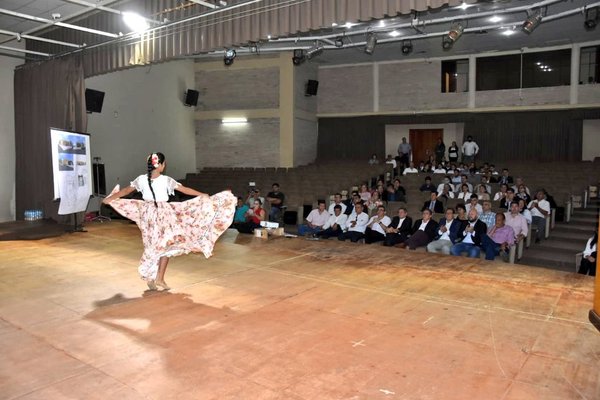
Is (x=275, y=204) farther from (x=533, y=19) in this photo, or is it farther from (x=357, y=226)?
(x=533, y=19)

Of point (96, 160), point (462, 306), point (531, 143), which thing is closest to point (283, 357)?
point (462, 306)

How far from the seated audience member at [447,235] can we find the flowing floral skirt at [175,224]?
3694mm

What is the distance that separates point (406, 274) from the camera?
216 inches

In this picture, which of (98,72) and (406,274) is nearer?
(406,274)

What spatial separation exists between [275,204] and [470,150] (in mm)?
8124

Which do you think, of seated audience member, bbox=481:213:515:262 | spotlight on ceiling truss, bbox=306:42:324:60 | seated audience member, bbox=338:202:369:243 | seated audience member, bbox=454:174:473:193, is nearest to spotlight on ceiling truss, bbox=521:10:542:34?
seated audience member, bbox=454:174:473:193

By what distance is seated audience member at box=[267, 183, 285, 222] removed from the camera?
34.7 ft

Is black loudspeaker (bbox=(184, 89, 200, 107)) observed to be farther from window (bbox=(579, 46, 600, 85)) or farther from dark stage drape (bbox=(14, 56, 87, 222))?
window (bbox=(579, 46, 600, 85))

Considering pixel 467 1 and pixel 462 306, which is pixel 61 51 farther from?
pixel 462 306

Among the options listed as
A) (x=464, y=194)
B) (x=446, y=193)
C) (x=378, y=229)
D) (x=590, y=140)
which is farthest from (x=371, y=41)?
(x=590, y=140)

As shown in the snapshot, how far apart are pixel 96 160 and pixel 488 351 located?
11.5 m

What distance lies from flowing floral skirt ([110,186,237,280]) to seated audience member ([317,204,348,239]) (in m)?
4.19

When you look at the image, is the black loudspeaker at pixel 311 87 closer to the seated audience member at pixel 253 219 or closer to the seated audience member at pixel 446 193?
the seated audience member at pixel 446 193

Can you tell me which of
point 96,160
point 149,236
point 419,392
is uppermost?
point 96,160
